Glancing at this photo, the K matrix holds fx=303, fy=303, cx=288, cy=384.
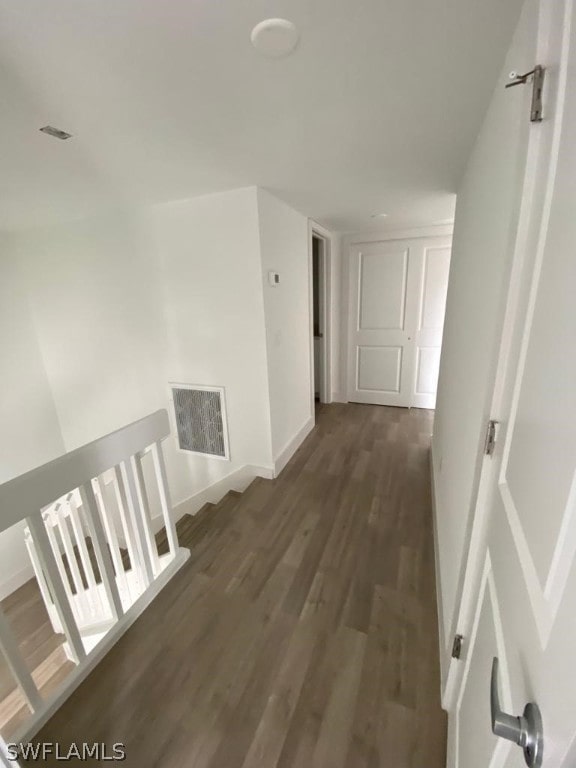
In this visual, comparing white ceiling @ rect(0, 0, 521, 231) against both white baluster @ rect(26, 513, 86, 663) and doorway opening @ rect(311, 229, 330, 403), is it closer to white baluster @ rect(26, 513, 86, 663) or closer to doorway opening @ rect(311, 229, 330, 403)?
Answer: white baluster @ rect(26, 513, 86, 663)

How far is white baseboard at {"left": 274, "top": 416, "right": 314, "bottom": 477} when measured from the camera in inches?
104

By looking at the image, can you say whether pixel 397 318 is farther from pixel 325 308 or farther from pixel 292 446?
pixel 292 446

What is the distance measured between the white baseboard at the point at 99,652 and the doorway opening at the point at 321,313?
2.78 m

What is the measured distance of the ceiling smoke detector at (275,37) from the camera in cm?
86

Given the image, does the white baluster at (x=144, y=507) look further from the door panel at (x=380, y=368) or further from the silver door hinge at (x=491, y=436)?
the door panel at (x=380, y=368)

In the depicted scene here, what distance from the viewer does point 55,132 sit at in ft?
4.47

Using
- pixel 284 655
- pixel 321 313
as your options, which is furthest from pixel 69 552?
pixel 321 313

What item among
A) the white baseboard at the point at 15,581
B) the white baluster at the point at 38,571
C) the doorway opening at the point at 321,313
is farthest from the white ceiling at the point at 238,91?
the white baseboard at the point at 15,581

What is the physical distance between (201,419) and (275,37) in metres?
2.45

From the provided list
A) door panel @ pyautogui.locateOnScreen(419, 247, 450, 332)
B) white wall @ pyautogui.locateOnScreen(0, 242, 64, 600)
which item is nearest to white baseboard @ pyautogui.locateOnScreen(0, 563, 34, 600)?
white wall @ pyautogui.locateOnScreen(0, 242, 64, 600)

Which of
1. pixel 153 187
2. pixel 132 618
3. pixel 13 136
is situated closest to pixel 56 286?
pixel 153 187

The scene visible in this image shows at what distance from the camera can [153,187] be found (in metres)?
2.05

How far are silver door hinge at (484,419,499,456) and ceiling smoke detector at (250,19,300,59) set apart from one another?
1.26 metres

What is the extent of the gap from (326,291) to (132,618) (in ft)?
11.4
